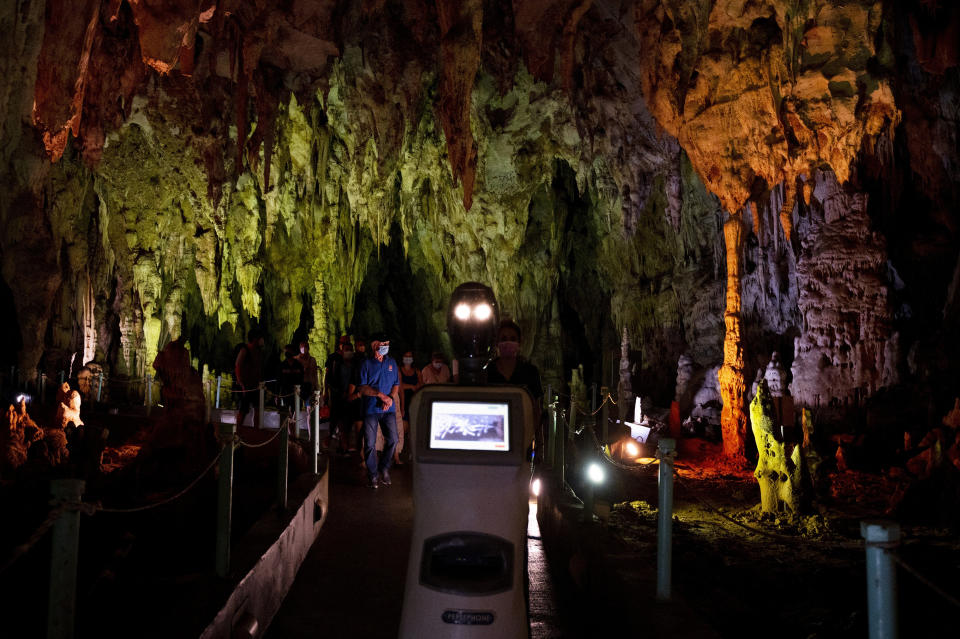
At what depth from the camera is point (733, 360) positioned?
10.7 m

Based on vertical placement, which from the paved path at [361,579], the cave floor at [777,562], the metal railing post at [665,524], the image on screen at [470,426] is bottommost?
the cave floor at [777,562]

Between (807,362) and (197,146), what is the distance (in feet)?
39.9

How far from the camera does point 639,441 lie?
10461 mm

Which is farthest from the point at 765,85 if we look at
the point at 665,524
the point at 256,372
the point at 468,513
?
the point at 468,513

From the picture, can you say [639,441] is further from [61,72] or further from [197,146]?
[197,146]

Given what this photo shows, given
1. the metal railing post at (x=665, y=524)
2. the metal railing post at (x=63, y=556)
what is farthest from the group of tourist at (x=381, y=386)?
the metal railing post at (x=63, y=556)

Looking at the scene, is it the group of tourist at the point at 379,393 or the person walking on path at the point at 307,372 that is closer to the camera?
the group of tourist at the point at 379,393

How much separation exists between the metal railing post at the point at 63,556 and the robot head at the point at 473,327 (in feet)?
4.97

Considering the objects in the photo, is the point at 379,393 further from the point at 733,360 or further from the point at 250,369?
the point at 733,360

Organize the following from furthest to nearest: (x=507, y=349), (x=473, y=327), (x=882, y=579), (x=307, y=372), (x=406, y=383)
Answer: (x=307, y=372) → (x=406, y=383) → (x=507, y=349) → (x=473, y=327) → (x=882, y=579)

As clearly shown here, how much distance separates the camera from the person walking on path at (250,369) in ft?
26.3

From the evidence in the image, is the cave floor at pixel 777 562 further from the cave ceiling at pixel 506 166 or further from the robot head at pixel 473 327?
the cave ceiling at pixel 506 166

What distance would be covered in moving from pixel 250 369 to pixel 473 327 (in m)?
5.80

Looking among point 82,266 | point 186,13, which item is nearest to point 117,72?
point 186,13
